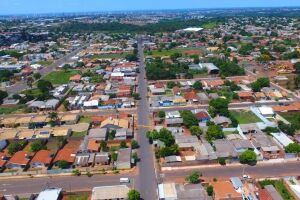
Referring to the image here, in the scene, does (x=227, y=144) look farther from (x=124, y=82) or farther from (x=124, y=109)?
(x=124, y=82)

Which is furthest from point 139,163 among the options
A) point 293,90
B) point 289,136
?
point 293,90

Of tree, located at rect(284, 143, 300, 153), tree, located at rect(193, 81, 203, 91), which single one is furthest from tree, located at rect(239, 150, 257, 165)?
tree, located at rect(193, 81, 203, 91)

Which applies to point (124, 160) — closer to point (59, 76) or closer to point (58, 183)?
point (58, 183)

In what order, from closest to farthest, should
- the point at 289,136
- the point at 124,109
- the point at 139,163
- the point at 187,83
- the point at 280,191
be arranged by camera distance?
the point at 280,191
the point at 139,163
the point at 289,136
the point at 124,109
the point at 187,83

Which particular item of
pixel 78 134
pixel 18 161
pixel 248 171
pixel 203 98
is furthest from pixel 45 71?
pixel 248 171

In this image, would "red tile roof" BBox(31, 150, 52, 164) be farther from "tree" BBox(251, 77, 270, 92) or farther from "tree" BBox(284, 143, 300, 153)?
"tree" BBox(251, 77, 270, 92)

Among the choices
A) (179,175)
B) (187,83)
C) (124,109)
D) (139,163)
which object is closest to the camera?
(179,175)
